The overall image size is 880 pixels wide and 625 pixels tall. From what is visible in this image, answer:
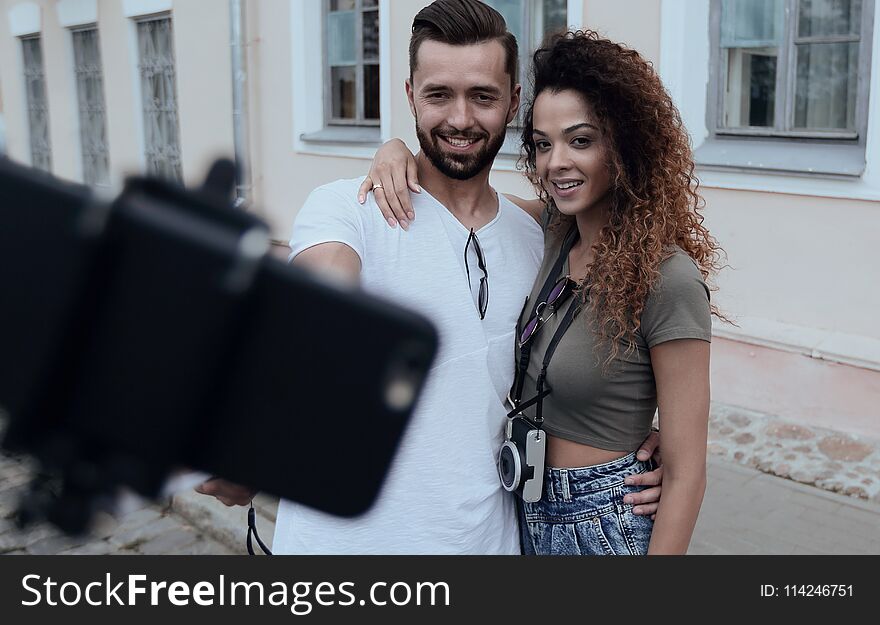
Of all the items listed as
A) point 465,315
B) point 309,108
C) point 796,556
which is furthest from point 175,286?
point 309,108

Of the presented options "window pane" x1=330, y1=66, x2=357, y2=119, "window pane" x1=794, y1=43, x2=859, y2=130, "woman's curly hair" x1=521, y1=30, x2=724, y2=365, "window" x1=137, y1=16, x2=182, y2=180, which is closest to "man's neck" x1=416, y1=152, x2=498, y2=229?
"woman's curly hair" x1=521, y1=30, x2=724, y2=365

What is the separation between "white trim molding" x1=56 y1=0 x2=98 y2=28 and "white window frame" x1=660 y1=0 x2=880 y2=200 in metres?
8.02

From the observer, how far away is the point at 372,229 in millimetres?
1729

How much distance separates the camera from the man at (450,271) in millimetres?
1677

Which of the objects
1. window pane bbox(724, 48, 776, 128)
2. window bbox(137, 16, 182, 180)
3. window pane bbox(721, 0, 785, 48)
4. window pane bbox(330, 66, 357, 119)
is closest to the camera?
window pane bbox(721, 0, 785, 48)

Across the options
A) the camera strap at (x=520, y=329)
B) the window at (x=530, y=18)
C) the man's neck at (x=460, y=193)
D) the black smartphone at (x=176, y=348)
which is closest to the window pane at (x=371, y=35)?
the window at (x=530, y=18)

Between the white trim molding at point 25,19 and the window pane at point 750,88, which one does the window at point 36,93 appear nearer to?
the white trim molding at point 25,19

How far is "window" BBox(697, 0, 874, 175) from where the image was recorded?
454 cm

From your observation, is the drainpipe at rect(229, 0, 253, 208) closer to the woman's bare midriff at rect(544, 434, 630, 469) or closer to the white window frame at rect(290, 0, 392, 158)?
the white window frame at rect(290, 0, 392, 158)

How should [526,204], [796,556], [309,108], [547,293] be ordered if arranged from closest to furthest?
[547,293], [526,204], [796,556], [309,108]

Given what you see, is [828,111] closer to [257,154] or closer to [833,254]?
[833,254]

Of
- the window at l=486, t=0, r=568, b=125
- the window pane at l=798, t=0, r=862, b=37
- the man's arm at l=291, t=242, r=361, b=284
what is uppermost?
the window at l=486, t=0, r=568, b=125

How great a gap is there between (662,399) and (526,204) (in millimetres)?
717

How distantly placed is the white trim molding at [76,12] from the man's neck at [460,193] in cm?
991
